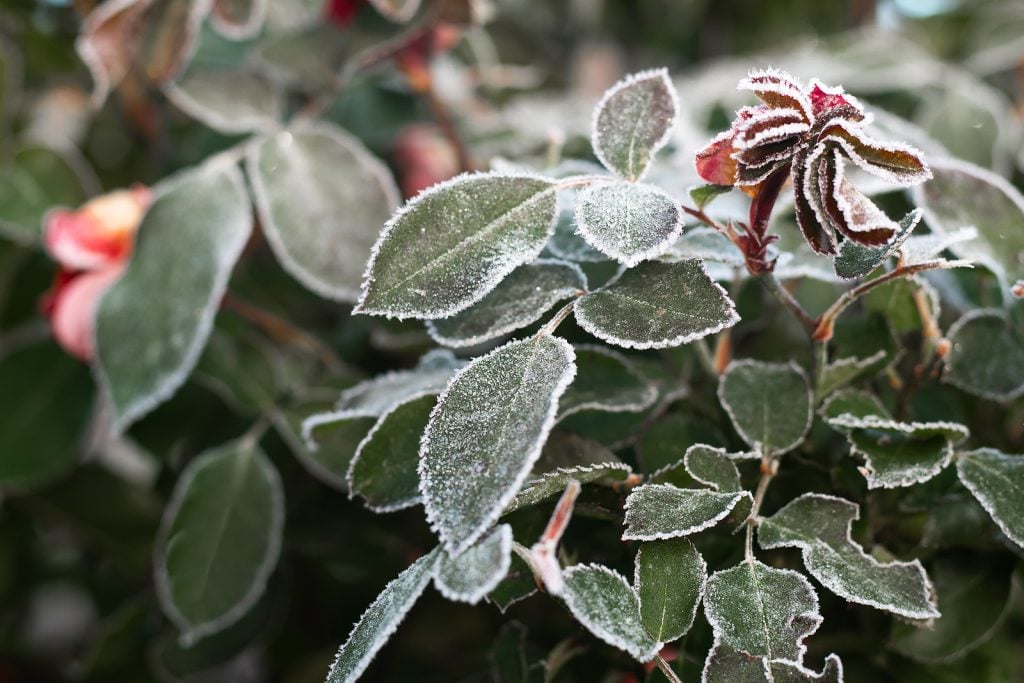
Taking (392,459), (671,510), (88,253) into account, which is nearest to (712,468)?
(671,510)

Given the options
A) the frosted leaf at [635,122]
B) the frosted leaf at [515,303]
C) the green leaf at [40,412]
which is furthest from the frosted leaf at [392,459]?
the green leaf at [40,412]

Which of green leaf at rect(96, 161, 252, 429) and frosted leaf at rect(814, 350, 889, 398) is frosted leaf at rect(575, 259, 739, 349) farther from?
green leaf at rect(96, 161, 252, 429)

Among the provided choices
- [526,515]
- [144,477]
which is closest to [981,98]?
[526,515]

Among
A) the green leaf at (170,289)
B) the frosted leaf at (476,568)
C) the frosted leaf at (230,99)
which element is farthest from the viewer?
the frosted leaf at (230,99)

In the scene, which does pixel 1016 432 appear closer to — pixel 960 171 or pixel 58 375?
pixel 960 171

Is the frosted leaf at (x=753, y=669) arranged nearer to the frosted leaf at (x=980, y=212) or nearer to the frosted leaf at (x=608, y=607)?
→ the frosted leaf at (x=608, y=607)

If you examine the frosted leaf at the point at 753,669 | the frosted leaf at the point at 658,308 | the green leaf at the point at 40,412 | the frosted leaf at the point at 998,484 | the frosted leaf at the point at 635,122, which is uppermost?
the frosted leaf at the point at 635,122
